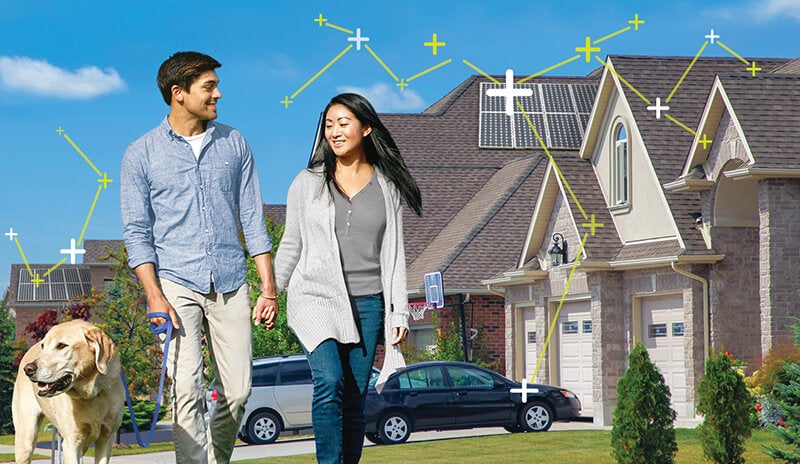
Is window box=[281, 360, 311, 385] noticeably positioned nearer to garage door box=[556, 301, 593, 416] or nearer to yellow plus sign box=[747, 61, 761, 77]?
garage door box=[556, 301, 593, 416]

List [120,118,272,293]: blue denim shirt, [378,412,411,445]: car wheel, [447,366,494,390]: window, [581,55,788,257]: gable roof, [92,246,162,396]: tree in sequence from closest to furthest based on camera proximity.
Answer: [120,118,272,293]: blue denim shirt
[378,412,411,445]: car wheel
[447,366,494,390]: window
[581,55,788,257]: gable roof
[92,246,162,396]: tree

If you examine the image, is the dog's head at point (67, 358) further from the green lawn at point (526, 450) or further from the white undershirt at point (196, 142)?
the green lawn at point (526, 450)

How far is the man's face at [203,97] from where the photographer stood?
7418 millimetres

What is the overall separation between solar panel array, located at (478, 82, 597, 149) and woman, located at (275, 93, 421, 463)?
28.3 metres

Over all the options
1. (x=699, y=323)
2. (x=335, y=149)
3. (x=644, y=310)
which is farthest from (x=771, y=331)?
(x=335, y=149)

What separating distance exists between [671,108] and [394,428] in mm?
8997

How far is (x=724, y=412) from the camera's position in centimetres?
1512

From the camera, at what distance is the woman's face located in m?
7.38

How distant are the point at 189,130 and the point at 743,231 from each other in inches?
692

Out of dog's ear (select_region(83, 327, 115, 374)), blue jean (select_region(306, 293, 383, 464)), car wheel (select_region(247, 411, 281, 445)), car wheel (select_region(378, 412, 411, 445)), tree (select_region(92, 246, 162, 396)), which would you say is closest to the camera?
blue jean (select_region(306, 293, 383, 464))

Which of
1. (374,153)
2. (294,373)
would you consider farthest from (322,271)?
(294,373)

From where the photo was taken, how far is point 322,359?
7008 millimetres

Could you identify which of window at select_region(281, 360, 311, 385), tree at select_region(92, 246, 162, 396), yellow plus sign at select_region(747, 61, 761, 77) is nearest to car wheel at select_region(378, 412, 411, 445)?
window at select_region(281, 360, 311, 385)

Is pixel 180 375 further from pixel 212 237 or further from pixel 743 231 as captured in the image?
pixel 743 231
